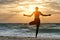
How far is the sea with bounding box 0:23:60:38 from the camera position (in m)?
0.85

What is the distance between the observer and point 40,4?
83 centimetres

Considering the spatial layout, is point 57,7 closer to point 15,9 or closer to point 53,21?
point 53,21

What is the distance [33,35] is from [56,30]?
0.41 feet

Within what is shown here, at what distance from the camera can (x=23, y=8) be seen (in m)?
0.82

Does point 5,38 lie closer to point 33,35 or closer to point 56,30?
point 33,35

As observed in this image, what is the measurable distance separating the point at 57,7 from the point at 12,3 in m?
0.23

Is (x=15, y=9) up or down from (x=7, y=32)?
up

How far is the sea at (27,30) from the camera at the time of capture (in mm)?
849

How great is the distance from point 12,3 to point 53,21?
23cm

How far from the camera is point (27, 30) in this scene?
859 millimetres

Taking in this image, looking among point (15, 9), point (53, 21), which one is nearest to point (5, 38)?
point (15, 9)

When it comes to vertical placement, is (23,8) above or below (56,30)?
above

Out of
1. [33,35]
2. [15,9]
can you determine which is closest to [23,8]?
[15,9]

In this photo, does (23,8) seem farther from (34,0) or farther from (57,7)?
(57,7)
